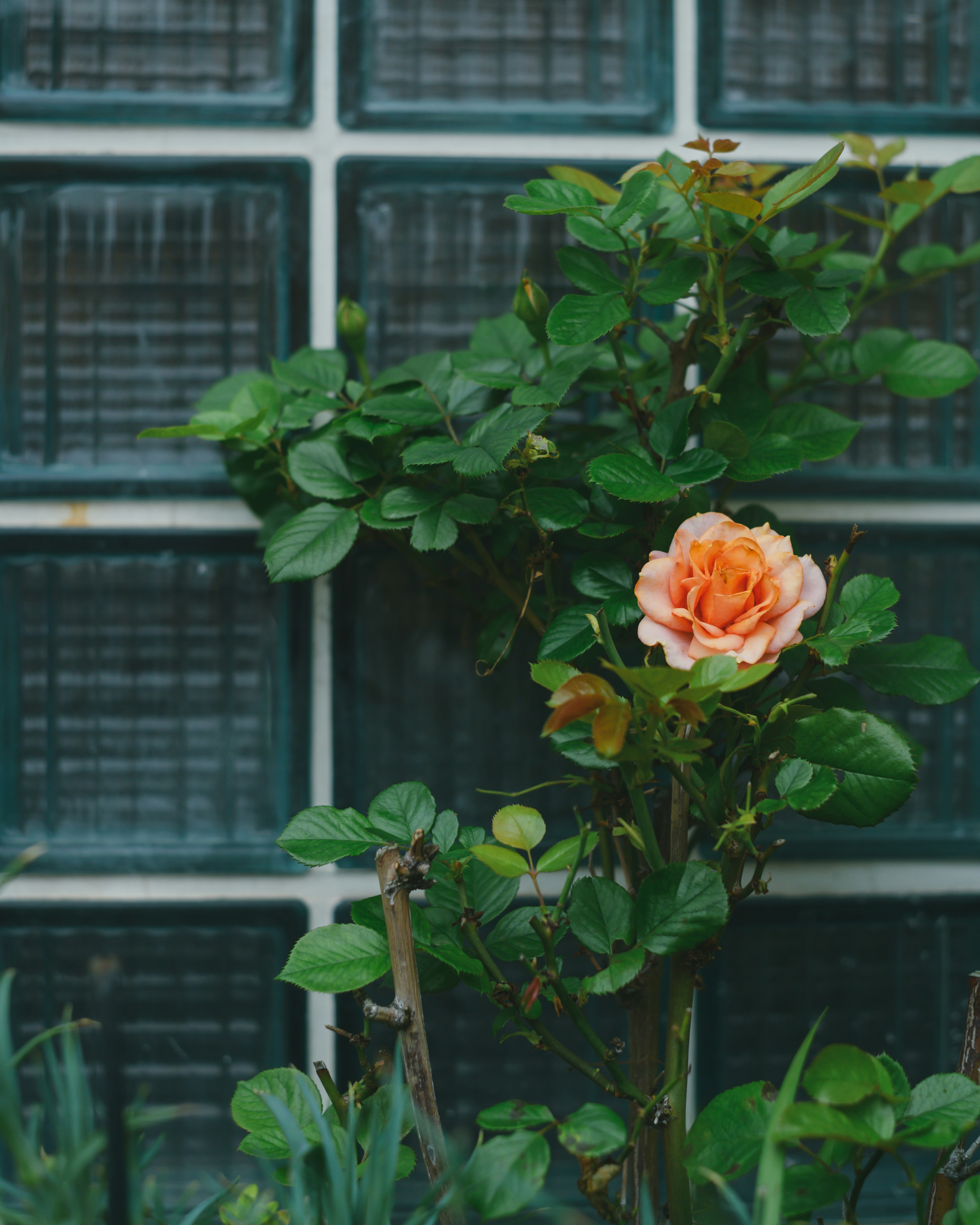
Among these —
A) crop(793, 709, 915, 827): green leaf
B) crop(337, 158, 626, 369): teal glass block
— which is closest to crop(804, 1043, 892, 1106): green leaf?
crop(793, 709, 915, 827): green leaf

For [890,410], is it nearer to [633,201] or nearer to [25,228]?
[633,201]

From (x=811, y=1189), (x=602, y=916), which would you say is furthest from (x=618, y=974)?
(x=811, y=1189)

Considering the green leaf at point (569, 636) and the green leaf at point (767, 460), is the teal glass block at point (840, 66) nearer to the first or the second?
the green leaf at point (767, 460)

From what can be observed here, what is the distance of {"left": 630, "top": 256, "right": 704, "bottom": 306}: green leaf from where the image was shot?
22.8 inches

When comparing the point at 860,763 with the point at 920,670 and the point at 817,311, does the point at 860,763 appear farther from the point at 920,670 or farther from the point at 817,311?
the point at 817,311

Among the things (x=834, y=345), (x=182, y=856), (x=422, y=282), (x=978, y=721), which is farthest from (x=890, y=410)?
(x=182, y=856)

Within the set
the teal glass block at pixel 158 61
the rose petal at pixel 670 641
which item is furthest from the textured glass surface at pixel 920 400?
the teal glass block at pixel 158 61

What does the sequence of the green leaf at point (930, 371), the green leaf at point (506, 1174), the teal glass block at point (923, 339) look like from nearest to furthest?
the green leaf at point (506, 1174) → the green leaf at point (930, 371) → the teal glass block at point (923, 339)

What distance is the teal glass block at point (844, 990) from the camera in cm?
77

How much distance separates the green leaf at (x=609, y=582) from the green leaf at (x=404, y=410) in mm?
154

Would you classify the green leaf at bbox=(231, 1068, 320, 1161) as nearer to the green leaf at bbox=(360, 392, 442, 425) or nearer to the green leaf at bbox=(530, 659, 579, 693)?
the green leaf at bbox=(530, 659, 579, 693)

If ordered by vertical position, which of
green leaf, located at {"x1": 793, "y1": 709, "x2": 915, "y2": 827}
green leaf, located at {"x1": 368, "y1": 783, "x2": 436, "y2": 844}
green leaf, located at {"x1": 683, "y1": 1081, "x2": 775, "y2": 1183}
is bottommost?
green leaf, located at {"x1": 683, "y1": 1081, "x2": 775, "y2": 1183}

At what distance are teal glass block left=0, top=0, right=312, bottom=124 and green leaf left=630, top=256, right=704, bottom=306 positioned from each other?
39cm

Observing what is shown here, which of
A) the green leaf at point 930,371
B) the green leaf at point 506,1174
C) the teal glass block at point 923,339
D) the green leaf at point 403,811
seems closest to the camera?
the green leaf at point 506,1174
